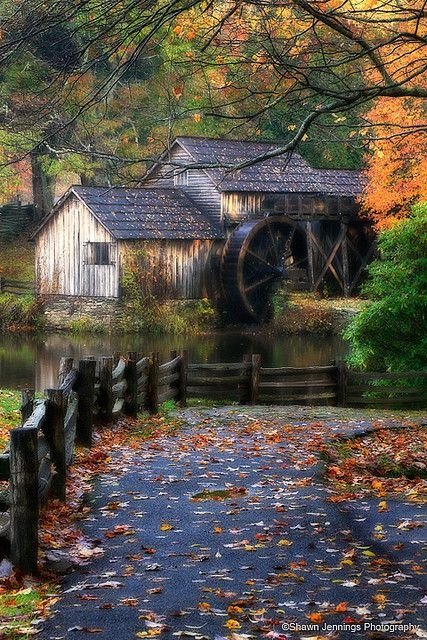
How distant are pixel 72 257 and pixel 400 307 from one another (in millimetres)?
26742

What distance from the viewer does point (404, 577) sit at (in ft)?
24.6

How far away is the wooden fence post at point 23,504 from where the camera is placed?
24.9ft

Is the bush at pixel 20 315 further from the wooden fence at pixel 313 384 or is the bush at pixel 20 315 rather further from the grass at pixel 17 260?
the wooden fence at pixel 313 384

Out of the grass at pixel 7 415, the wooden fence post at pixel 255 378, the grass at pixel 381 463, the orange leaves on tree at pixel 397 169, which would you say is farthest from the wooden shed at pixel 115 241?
the grass at pixel 381 463

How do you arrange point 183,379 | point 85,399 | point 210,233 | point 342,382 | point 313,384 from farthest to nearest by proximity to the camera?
1. point 210,233
2. point 342,382
3. point 313,384
4. point 183,379
5. point 85,399

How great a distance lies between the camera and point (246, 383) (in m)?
20.7

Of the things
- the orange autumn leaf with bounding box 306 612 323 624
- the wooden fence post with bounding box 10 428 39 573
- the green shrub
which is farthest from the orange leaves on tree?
the orange autumn leaf with bounding box 306 612 323 624

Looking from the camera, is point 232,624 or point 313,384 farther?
point 313,384

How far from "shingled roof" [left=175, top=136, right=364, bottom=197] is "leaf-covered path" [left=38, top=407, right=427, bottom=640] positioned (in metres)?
35.2

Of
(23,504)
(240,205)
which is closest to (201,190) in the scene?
(240,205)

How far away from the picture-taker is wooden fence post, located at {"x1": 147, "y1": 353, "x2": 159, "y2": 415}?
18.0 meters

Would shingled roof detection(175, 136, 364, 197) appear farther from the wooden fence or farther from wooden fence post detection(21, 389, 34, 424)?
wooden fence post detection(21, 389, 34, 424)

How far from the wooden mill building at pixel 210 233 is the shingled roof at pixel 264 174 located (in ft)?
0.19

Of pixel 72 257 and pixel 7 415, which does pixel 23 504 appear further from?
pixel 72 257
